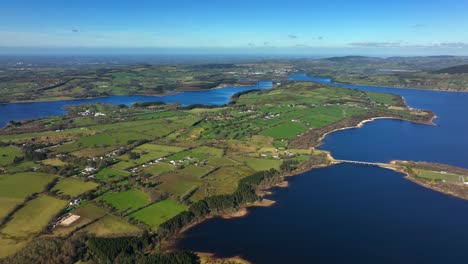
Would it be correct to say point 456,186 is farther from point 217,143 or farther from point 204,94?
point 204,94

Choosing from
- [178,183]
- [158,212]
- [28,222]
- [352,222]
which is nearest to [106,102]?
[178,183]

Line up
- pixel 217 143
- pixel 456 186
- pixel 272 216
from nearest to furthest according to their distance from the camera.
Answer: pixel 272 216
pixel 456 186
pixel 217 143

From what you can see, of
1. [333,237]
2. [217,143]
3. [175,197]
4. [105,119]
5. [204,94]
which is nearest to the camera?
[333,237]

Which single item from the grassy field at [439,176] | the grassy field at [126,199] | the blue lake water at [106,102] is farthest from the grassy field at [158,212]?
the blue lake water at [106,102]

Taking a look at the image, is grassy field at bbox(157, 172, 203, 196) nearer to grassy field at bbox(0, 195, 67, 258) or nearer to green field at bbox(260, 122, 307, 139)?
grassy field at bbox(0, 195, 67, 258)

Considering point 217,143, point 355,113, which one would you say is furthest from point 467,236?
point 355,113

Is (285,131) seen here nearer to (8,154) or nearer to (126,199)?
(126,199)

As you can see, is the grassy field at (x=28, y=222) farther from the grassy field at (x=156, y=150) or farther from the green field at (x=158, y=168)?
the green field at (x=158, y=168)
